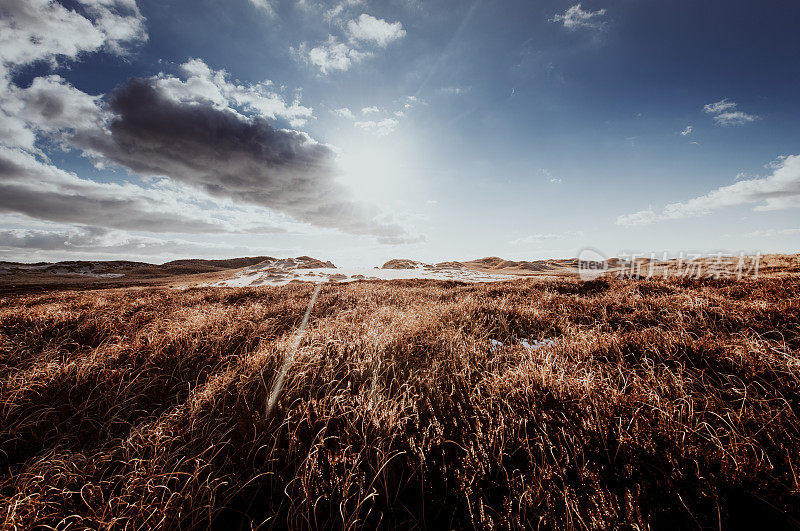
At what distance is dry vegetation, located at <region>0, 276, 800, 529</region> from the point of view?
1.48 metres

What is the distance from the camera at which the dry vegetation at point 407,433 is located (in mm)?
1481

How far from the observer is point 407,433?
6.94 feet

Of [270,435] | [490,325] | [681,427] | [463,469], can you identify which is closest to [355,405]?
[270,435]

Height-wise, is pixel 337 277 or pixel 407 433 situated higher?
pixel 337 277

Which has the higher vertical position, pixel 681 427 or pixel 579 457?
pixel 681 427

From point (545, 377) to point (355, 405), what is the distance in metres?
1.82

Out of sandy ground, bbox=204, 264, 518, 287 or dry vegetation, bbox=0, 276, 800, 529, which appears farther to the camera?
sandy ground, bbox=204, 264, 518, 287

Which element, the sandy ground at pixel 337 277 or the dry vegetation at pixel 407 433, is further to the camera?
the sandy ground at pixel 337 277

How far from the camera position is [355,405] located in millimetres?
2549

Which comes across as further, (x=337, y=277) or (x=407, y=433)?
(x=337, y=277)

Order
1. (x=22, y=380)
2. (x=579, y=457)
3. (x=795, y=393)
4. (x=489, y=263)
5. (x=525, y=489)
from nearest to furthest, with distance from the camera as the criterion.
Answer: (x=525, y=489) → (x=579, y=457) → (x=795, y=393) → (x=22, y=380) → (x=489, y=263)

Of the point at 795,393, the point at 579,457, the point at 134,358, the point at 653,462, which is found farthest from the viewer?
the point at 134,358

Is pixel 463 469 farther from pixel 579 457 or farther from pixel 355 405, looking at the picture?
pixel 355 405

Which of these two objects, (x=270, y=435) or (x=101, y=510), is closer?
(x=101, y=510)
